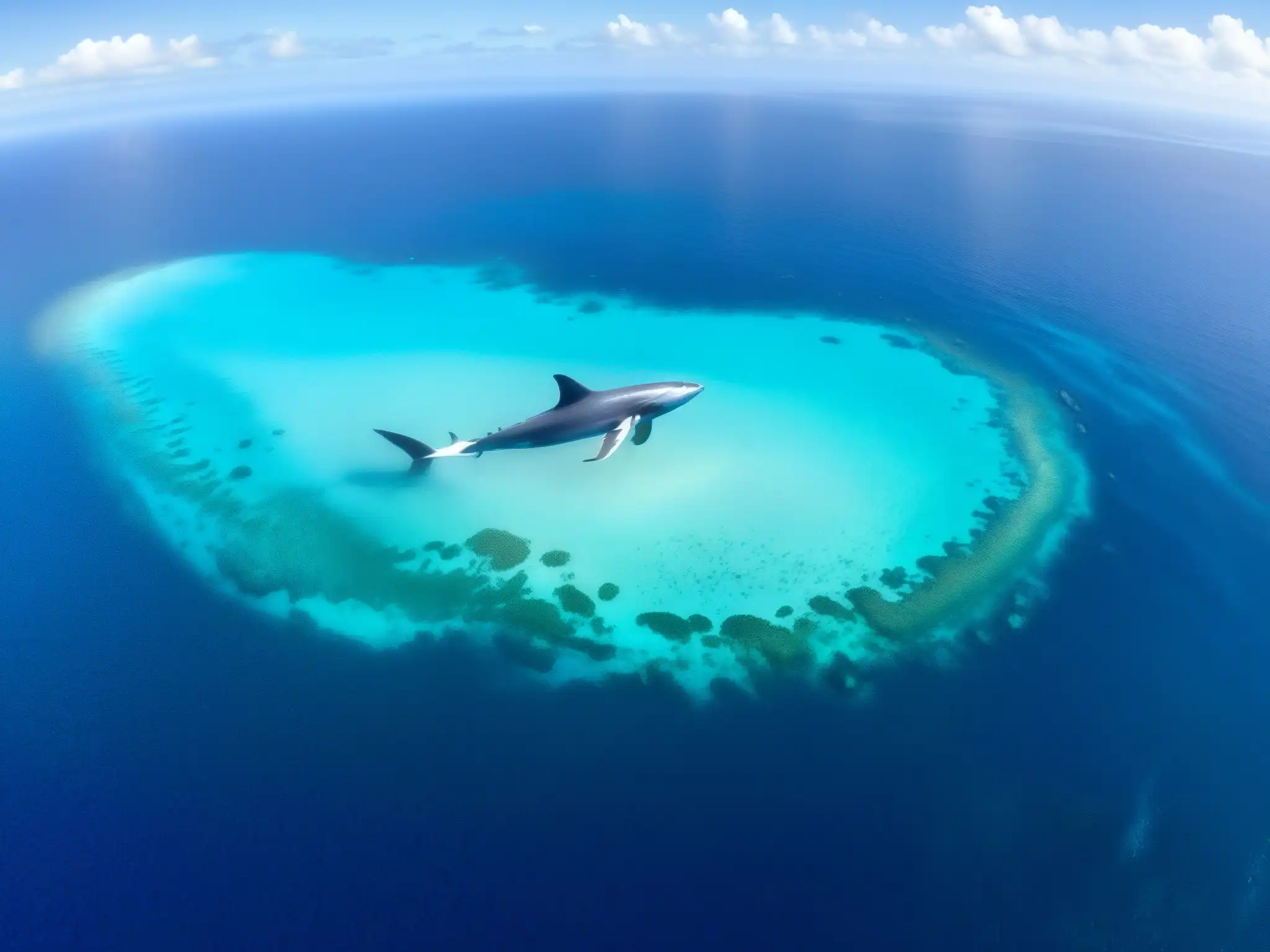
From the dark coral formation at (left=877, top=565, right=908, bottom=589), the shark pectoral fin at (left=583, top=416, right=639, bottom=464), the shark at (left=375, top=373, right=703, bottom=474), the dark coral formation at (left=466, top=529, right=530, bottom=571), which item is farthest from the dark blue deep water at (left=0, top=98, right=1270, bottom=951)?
the shark pectoral fin at (left=583, top=416, right=639, bottom=464)

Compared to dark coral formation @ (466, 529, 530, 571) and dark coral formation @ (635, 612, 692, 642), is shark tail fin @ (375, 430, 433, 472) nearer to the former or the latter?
dark coral formation @ (466, 529, 530, 571)

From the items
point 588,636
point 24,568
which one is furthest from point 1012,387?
point 24,568

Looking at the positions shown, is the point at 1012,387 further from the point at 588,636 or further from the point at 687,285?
the point at 588,636

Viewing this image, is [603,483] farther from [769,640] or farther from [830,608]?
[830,608]

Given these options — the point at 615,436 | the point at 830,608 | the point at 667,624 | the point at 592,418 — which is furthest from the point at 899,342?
the point at 667,624

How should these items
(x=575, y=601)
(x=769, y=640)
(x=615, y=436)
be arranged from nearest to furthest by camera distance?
(x=769, y=640)
(x=575, y=601)
(x=615, y=436)
